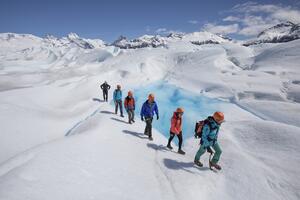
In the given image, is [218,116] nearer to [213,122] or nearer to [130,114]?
[213,122]

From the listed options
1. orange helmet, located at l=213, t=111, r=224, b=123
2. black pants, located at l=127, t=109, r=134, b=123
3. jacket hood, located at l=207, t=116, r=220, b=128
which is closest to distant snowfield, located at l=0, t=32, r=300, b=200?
black pants, located at l=127, t=109, r=134, b=123

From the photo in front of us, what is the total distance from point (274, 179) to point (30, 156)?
7585mm

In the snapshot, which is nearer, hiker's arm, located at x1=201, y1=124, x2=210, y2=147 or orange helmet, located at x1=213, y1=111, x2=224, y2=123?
orange helmet, located at x1=213, y1=111, x2=224, y2=123

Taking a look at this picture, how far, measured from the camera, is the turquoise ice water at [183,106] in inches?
648

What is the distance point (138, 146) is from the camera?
9891 mm

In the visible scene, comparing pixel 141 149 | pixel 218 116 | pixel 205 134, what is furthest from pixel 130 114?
pixel 218 116

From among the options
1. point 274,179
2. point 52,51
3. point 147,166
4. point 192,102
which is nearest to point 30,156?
point 147,166

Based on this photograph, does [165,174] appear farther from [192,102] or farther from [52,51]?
[52,51]

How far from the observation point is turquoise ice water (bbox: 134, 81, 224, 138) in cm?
1645

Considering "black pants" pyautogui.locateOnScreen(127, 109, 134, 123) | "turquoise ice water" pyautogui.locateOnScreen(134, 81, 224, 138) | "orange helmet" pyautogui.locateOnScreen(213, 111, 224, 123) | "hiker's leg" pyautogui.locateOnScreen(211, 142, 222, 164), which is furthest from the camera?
"turquoise ice water" pyautogui.locateOnScreen(134, 81, 224, 138)

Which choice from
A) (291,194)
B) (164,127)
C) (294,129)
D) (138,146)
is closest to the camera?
(291,194)

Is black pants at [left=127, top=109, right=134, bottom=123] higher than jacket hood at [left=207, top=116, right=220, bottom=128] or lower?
lower

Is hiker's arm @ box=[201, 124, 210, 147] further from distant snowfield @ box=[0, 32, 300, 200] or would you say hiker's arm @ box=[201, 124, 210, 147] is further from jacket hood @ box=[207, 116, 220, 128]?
distant snowfield @ box=[0, 32, 300, 200]

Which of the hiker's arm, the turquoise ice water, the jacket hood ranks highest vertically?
the jacket hood
